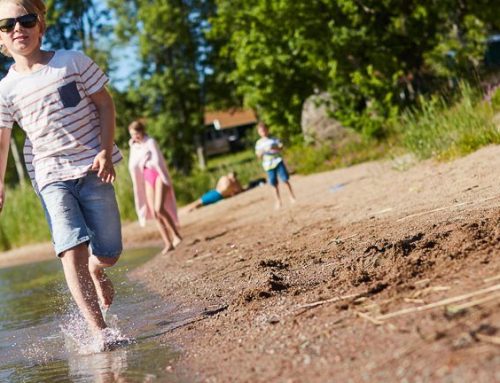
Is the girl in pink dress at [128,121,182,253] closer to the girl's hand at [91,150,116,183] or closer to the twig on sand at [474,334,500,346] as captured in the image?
the girl's hand at [91,150,116,183]

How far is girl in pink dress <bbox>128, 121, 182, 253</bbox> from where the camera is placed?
1239 cm

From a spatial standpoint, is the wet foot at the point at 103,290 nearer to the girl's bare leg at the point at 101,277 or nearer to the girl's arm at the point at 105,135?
the girl's bare leg at the point at 101,277

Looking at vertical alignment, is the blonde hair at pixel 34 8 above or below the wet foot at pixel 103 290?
above

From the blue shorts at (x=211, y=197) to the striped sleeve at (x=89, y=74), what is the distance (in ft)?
54.9

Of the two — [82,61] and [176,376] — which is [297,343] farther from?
[82,61]

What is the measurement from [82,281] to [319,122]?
63.5 feet

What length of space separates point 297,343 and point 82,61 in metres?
2.33

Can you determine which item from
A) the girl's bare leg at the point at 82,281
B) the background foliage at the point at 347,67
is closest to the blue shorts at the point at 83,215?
the girl's bare leg at the point at 82,281

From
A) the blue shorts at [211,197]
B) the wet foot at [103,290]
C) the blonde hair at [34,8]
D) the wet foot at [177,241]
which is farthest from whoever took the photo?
the blue shorts at [211,197]

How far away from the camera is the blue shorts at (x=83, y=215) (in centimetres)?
527

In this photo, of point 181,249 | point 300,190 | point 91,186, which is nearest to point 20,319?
point 91,186

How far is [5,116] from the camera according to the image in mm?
5352

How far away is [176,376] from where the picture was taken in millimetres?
4262

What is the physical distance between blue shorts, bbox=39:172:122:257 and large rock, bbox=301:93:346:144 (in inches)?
698
